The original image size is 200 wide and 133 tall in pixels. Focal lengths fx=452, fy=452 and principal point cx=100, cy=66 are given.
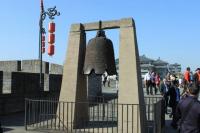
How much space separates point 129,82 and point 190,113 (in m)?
5.10

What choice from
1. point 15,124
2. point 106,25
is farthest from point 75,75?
point 15,124

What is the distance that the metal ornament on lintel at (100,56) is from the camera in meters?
12.9

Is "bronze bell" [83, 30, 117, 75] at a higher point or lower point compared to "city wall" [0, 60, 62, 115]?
higher

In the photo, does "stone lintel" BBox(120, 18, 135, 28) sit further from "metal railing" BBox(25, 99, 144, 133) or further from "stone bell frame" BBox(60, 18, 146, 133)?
"metal railing" BBox(25, 99, 144, 133)

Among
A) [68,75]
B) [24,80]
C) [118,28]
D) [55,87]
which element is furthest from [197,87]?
[55,87]

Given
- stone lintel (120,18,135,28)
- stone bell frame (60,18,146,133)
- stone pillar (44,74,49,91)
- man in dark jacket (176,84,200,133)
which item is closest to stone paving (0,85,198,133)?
stone bell frame (60,18,146,133)

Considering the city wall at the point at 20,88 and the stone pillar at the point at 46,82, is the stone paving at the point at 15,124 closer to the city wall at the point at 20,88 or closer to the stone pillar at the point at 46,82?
the city wall at the point at 20,88

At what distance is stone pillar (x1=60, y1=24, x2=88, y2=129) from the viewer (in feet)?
44.4

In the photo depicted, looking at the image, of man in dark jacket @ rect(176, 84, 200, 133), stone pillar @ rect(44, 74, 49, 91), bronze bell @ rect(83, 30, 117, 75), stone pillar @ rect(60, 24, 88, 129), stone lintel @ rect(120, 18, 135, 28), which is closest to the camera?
man in dark jacket @ rect(176, 84, 200, 133)

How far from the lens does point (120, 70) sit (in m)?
12.7

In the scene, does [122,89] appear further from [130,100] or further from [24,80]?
[24,80]

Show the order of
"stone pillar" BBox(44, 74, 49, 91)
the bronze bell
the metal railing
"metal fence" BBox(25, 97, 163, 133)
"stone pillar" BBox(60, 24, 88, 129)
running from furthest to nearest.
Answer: "stone pillar" BBox(44, 74, 49, 91) → "stone pillar" BBox(60, 24, 88, 129) → the bronze bell → the metal railing → "metal fence" BBox(25, 97, 163, 133)

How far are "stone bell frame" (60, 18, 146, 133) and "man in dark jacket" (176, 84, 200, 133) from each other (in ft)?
15.2

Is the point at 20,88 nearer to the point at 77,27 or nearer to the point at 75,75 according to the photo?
the point at 75,75
